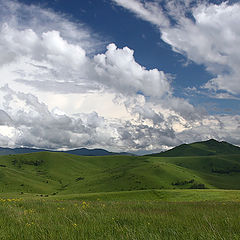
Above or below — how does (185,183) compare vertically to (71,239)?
below

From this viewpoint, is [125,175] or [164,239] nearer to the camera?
[164,239]

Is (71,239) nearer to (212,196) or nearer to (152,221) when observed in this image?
(152,221)

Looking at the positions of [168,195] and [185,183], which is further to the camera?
[185,183]

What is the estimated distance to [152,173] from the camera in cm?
19862

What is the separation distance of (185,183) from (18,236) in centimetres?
19129

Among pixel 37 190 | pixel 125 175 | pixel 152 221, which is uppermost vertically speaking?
pixel 152 221

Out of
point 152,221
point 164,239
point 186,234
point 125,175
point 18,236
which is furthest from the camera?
point 125,175

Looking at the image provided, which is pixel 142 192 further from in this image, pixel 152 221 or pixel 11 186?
pixel 11 186

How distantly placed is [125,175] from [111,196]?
124 metres

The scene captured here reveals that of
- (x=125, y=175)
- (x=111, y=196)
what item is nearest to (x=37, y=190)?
(x=125, y=175)

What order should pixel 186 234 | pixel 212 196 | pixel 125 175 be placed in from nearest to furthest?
pixel 186 234, pixel 212 196, pixel 125 175

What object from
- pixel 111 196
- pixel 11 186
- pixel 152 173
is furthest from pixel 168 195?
pixel 11 186

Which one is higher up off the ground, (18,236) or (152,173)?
(18,236)

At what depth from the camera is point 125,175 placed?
634ft
